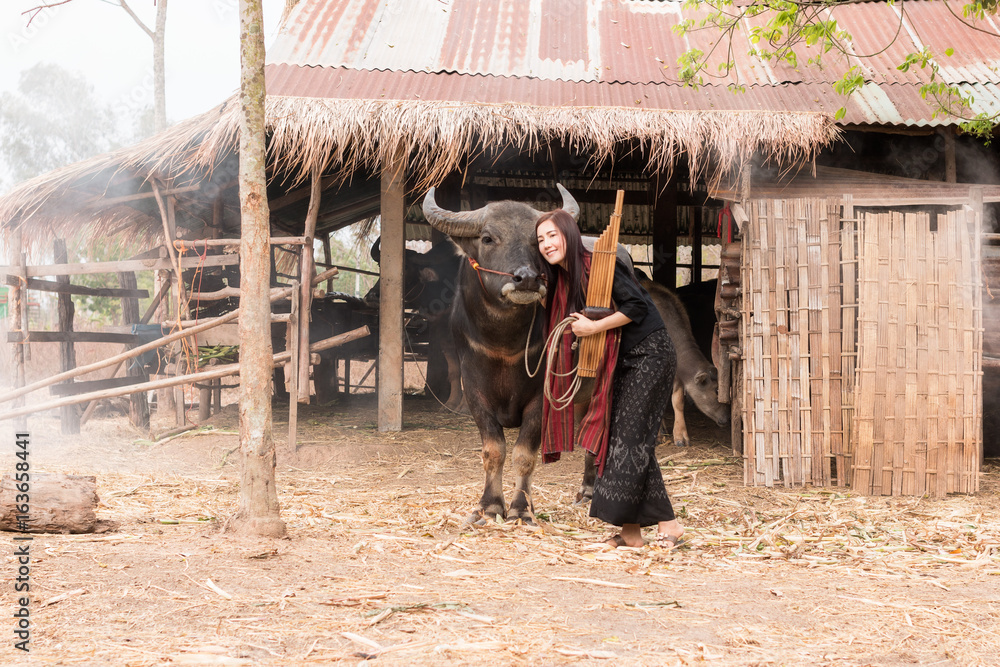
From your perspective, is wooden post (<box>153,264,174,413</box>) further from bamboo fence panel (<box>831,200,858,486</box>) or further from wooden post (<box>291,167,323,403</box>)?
bamboo fence panel (<box>831,200,858,486</box>)

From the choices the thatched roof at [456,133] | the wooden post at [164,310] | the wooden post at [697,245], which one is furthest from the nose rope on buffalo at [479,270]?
the wooden post at [697,245]

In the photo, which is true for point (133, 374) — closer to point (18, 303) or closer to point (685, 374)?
point (18, 303)

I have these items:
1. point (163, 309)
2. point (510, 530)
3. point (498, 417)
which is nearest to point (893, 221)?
point (498, 417)

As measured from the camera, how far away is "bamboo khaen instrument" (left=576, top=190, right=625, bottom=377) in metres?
3.72

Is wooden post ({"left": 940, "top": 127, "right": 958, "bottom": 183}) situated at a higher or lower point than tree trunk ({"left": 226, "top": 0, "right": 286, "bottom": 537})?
higher

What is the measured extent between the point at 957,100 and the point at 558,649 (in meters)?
6.10

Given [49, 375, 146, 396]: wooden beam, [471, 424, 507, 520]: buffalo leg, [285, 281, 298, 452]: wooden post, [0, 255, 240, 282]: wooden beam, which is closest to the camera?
[471, 424, 507, 520]: buffalo leg

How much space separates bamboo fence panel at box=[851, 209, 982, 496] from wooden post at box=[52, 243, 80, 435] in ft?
24.1

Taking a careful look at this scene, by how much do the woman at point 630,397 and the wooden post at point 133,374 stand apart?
6.06 metres

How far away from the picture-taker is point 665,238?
10164 mm

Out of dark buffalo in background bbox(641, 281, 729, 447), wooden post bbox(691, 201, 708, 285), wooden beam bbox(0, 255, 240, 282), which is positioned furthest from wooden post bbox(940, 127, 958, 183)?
wooden beam bbox(0, 255, 240, 282)

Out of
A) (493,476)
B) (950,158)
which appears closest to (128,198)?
(493,476)

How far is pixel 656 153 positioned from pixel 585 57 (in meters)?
1.84

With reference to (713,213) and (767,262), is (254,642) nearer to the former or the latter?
(767,262)
